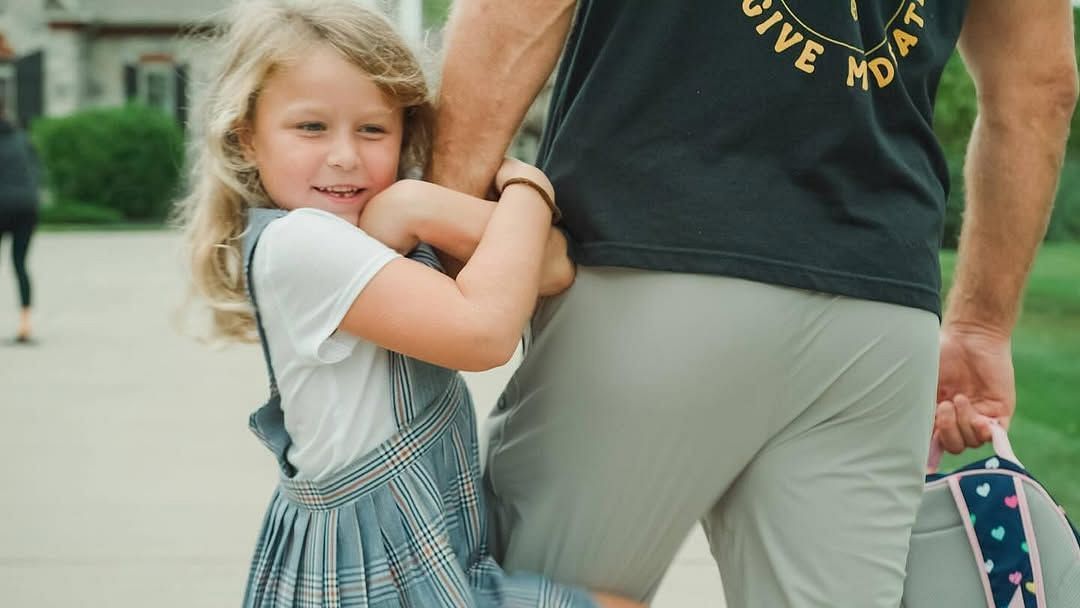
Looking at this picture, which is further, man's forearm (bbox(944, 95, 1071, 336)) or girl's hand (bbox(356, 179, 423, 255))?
man's forearm (bbox(944, 95, 1071, 336))

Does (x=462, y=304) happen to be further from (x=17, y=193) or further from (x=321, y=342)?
(x=17, y=193)

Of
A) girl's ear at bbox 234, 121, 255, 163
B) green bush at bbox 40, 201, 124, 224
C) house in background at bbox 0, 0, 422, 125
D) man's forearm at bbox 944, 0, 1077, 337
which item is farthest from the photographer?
house in background at bbox 0, 0, 422, 125

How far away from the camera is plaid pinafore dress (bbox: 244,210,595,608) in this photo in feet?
5.49

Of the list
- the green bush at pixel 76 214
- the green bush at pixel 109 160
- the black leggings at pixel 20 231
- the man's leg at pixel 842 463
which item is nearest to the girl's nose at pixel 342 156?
the man's leg at pixel 842 463

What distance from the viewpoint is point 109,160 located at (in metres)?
23.9

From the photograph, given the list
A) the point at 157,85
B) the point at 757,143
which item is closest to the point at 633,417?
the point at 757,143

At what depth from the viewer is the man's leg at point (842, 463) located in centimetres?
166

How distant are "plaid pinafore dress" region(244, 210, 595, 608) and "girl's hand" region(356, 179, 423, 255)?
0.05 m

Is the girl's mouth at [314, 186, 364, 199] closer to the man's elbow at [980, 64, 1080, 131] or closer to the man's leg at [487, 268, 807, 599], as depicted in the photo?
the man's leg at [487, 268, 807, 599]

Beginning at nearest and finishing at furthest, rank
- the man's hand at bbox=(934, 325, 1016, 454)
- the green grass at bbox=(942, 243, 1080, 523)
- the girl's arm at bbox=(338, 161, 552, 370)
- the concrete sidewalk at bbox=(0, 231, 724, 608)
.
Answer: the girl's arm at bbox=(338, 161, 552, 370) < the man's hand at bbox=(934, 325, 1016, 454) < the concrete sidewalk at bbox=(0, 231, 724, 608) < the green grass at bbox=(942, 243, 1080, 523)

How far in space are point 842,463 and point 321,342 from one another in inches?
26.4

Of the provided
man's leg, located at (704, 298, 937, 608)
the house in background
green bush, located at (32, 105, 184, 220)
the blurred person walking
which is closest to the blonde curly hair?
man's leg, located at (704, 298, 937, 608)

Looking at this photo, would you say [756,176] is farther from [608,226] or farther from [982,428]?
[982,428]

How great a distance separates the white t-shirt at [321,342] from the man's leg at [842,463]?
51 cm
